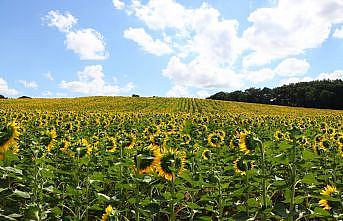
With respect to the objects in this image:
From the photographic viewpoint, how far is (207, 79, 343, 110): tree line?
81.7 meters

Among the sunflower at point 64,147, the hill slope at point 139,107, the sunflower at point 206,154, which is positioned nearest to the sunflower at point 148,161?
the sunflower at point 206,154

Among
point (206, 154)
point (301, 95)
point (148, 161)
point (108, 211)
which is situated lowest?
point (108, 211)

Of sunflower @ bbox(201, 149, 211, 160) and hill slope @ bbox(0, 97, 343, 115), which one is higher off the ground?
hill slope @ bbox(0, 97, 343, 115)

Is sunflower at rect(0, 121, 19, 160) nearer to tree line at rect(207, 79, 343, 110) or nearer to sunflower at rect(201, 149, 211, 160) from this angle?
sunflower at rect(201, 149, 211, 160)

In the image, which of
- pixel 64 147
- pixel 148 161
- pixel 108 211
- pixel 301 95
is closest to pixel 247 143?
pixel 148 161

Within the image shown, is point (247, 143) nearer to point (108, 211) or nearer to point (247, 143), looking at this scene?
point (247, 143)

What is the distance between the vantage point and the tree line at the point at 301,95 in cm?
8169

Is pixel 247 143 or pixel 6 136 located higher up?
pixel 6 136

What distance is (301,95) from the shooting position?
8788 centimetres

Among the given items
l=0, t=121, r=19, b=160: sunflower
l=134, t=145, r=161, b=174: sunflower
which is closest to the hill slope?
l=134, t=145, r=161, b=174: sunflower

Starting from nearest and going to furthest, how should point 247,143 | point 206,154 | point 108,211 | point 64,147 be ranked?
point 108,211 < point 247,143 < point 206,154 < point 64,147

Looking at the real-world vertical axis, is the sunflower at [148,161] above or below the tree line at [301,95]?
below

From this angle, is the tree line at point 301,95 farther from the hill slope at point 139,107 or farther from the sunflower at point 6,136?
the sunflower at point 6,136

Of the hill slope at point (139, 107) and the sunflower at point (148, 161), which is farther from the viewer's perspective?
the hill slope at point (139, 107)
